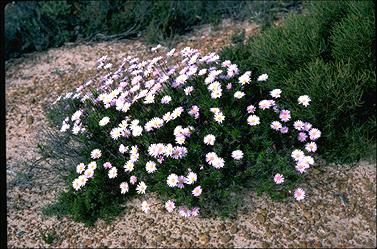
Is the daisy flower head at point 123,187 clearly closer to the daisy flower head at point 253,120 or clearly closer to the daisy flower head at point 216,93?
the daisy flower head at point 216,93

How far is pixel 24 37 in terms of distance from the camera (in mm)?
7754

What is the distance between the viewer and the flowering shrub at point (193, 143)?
3807 millimetres

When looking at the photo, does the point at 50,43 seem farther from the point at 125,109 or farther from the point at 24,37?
the point at 125,109

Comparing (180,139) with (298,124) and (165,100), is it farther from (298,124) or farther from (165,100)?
(298,124)

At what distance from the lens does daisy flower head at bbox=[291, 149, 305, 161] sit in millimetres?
3838

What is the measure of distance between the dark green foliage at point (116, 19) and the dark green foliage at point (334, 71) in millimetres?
2904

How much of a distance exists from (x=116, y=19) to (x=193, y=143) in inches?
168

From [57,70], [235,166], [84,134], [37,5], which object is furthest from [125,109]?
[37,5]

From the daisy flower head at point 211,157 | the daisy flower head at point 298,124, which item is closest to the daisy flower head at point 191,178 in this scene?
the daisy flower head at point 211,157

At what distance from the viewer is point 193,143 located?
389 cm

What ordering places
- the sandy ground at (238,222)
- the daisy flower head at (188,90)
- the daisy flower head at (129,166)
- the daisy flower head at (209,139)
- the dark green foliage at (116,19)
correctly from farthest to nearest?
the dark green foliage at (116,19)
the daisy flower head at (188,90)
the daisy flower head at (129,166)
the daisy flower head at (209,139)
the sandy ground at (238,222)

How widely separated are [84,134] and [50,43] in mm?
3846

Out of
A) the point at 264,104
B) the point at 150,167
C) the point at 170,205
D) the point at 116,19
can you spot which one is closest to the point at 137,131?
the point at 150,167

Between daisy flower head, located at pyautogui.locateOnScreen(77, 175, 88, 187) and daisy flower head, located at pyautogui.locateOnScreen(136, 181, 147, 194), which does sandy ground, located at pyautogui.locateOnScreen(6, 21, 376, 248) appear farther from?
daisy flower head, located at pyautogui.locateOnScreen(77, 175, 88, 187)
